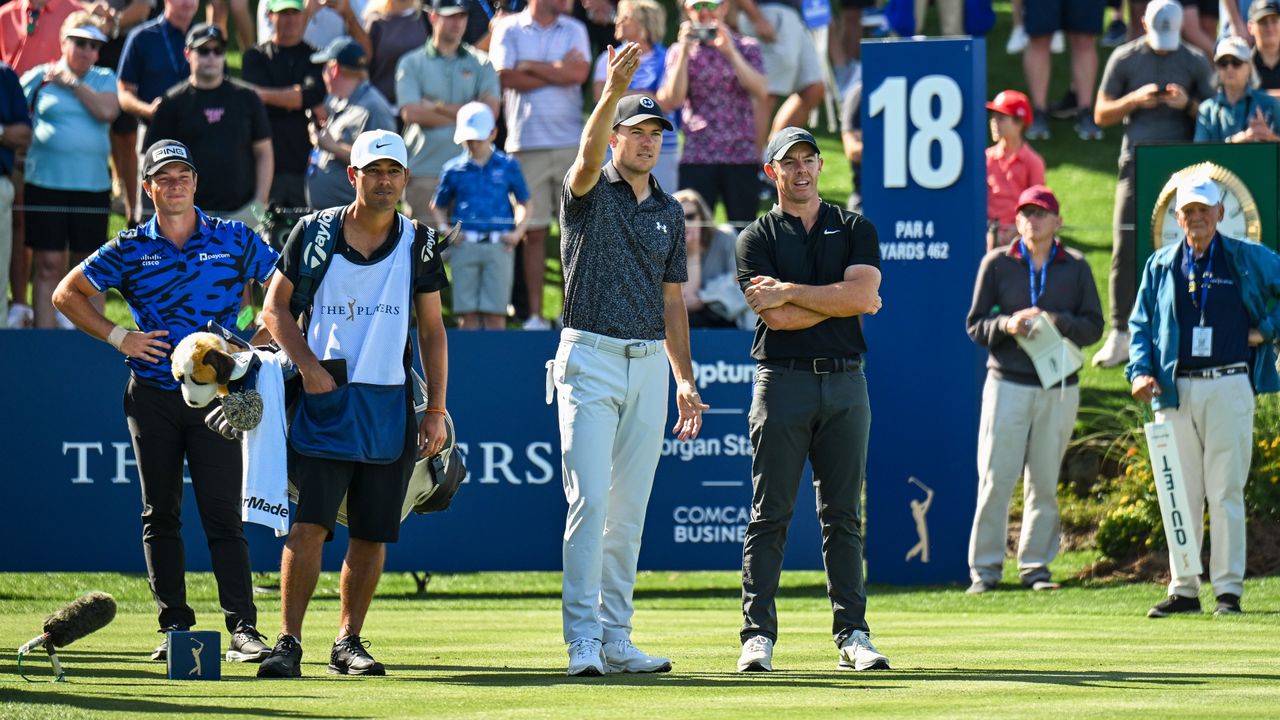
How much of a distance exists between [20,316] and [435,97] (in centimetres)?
353

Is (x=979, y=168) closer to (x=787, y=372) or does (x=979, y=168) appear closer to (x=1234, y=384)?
(x=1234, y=384)

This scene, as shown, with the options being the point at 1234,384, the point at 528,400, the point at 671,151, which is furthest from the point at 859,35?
the point at 1234,384

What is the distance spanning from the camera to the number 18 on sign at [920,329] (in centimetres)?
1316

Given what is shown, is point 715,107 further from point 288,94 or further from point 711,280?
point 288,94

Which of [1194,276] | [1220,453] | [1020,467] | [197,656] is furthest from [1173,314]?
[197,656]

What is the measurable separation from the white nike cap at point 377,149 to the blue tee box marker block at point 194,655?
1911 mm

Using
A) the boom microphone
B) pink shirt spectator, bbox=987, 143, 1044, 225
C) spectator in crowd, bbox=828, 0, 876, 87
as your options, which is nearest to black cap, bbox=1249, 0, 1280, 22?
pink shirt spectator, bbox=987, 143, 1044, 225

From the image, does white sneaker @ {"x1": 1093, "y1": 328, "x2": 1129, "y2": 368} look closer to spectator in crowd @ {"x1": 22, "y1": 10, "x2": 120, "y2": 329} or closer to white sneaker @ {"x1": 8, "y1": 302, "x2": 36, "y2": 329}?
→ spectator in crowd @ {"x1": 22, "y1": 10, "x2": 120, "y2": 329}

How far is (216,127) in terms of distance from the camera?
1384 centimetres

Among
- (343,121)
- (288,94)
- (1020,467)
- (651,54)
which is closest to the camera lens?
(1020,467)

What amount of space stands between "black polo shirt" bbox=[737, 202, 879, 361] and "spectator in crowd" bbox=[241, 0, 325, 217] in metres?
7.81

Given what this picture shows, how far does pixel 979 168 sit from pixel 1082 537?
10.1ft

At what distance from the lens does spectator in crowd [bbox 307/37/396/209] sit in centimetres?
1465

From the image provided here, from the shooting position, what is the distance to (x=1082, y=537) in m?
14.5
